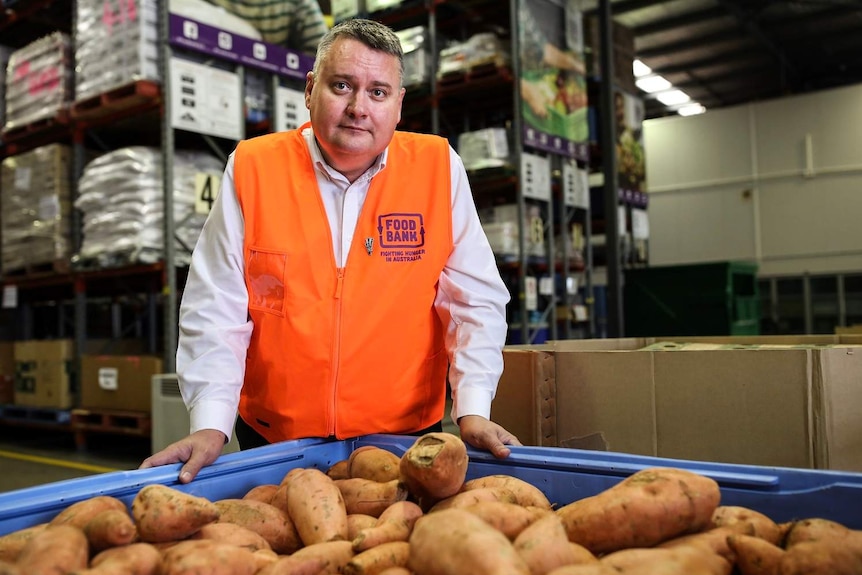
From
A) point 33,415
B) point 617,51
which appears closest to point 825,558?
point 33,415

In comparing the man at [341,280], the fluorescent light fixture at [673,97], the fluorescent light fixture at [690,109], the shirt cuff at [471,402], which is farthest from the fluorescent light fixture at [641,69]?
the shirt cuff at [471,402]

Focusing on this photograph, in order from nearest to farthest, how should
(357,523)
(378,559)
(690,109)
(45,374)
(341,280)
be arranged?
(378,559) < (357,523) < (341,280) < (45,374) < (690,109)

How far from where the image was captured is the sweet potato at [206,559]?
983 mm

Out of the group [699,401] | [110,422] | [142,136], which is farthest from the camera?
[142,136]

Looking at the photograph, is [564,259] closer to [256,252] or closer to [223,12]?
[223,12]

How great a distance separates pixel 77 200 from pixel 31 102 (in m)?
1.20

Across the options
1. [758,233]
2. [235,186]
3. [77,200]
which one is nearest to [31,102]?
[77,200]

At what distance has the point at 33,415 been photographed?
21.6 feet

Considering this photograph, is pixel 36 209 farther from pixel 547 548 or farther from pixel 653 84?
pixel 653 84

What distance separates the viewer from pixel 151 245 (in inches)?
199

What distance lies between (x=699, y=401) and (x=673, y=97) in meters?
17.6

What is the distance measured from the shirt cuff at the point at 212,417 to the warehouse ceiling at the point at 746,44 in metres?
12.6

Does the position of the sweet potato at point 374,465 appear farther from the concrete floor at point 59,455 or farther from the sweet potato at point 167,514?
the concrete floor at point 59,455

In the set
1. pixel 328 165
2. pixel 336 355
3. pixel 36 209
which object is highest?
pixel 36 209
